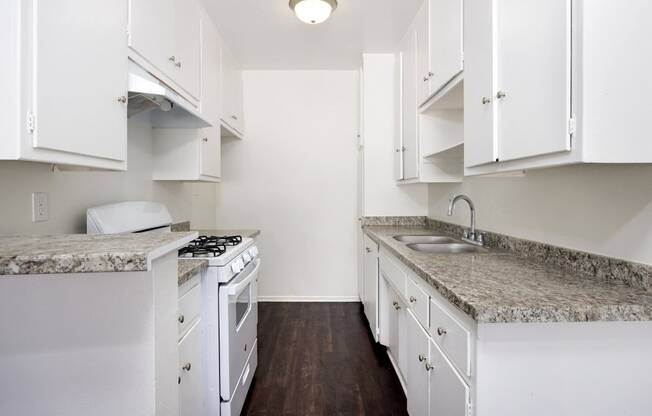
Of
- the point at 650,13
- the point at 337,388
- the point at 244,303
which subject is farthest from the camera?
the point at 337,388

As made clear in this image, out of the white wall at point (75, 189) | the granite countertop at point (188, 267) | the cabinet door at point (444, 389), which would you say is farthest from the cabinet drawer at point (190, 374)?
the cabinet door at point (444, 389)

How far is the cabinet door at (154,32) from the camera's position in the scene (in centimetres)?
144

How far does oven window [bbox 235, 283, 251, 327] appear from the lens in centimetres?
177

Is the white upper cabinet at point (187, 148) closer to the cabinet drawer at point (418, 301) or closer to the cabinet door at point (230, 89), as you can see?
the cabinet door at point (230, 89)

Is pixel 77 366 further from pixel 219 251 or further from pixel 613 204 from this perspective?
pixel 613 204

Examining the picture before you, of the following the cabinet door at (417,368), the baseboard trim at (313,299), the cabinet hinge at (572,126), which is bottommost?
the baseboard trim at (313,299)

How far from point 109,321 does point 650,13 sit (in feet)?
5.15

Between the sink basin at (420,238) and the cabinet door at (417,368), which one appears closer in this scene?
the cabinet door at (417,368)

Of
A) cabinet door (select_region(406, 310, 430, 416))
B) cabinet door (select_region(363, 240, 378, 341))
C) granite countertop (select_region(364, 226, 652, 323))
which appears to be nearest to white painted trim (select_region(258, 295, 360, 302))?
cabinet door (select_region(363, 240, 378, 341))

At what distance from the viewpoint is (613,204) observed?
115 cm

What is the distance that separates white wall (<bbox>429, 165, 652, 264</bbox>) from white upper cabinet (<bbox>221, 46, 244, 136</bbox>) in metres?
2.18

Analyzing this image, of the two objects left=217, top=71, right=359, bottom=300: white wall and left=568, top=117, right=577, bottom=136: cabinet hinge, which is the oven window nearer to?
left=568, top=117, right=577, bottom=136: cabinet hinge

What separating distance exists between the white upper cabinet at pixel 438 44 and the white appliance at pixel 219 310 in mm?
1464

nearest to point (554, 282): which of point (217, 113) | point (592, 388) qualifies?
point (592, 388)
